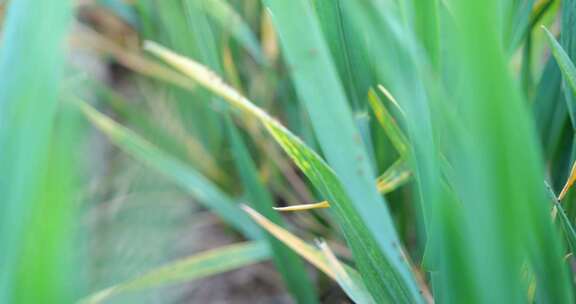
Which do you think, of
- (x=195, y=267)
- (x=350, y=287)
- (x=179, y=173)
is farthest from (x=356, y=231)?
(x=179, y=173)

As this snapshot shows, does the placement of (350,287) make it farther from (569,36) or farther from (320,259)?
(569,36)

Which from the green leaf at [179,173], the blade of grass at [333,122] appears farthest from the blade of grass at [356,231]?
the green leaf at [179,173]

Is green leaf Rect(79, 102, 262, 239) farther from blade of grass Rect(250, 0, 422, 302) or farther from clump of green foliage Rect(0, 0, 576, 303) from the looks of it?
blade of grass Rect(250, 0, 422, 302)

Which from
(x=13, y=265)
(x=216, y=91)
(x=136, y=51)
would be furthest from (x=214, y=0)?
(x=13, y=265)

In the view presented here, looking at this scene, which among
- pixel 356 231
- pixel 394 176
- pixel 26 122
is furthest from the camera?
pixel 394 176

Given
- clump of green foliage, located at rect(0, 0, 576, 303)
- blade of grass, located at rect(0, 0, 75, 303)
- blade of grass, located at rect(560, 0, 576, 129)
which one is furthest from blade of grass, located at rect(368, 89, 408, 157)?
blade of grass, located at rect(0, 0, 75, 303)

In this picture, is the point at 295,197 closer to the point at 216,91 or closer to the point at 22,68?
the point at 216,91

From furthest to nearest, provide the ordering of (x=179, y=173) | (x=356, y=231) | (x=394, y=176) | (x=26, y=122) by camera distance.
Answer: (x=179, y=173), (x=394, y=176), (x=356, y=231), (x=26, y=122)

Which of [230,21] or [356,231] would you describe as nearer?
[356,231]
